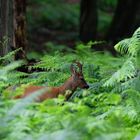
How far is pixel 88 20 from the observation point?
20859mm

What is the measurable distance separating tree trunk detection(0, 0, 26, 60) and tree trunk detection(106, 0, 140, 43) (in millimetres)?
11540

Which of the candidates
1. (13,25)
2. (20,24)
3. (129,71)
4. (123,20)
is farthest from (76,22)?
(129,71)

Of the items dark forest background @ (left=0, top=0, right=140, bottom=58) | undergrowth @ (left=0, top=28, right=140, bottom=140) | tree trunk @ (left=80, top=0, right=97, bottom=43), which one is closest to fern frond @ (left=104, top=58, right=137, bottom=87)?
undergrowth @ (left=0, top=28, right=140, bottom=140)

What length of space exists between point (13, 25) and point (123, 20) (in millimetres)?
12192

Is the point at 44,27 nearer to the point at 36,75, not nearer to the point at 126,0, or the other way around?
the point at 126,0

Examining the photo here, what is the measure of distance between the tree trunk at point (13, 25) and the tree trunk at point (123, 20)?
37.9 ft

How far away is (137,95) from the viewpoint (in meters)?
7.09

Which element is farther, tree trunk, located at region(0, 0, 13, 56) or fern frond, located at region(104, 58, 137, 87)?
tree trunk, located at region(0, 0, 13, 56)

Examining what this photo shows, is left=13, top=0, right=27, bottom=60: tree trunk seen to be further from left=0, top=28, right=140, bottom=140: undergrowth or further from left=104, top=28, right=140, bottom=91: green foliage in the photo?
left=104, top=28, right=140, bottom=91: green foliage

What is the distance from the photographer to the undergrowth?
5.12 m

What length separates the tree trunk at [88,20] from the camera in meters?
20.4

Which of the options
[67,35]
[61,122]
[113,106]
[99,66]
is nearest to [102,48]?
[67,35]

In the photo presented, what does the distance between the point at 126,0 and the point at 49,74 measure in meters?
12.9

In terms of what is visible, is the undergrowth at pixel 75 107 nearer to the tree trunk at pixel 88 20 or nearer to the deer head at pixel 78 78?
the deer head at pixel 78 78
